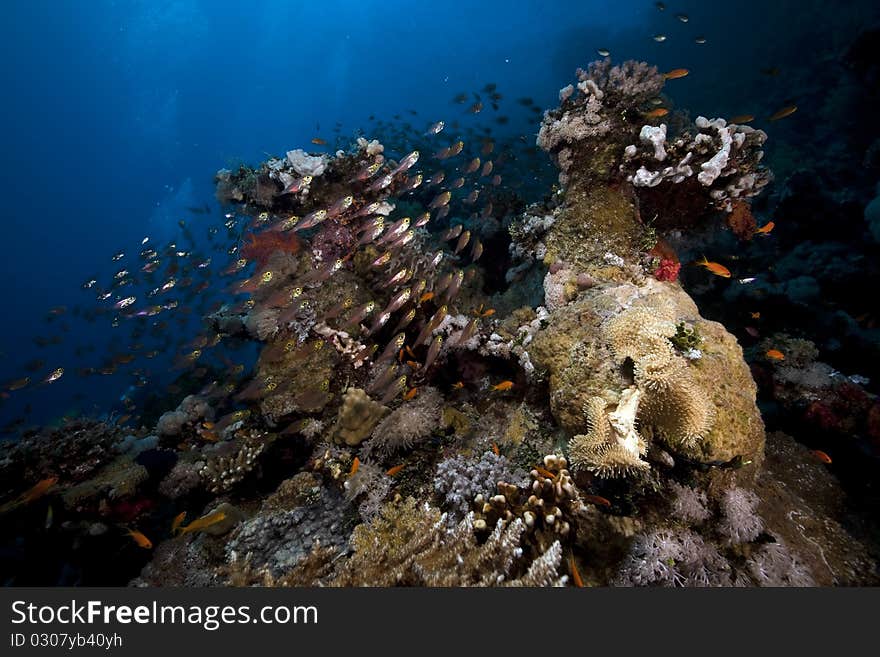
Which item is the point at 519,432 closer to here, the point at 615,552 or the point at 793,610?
the point at 615,552

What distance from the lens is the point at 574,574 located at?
3.28 meters

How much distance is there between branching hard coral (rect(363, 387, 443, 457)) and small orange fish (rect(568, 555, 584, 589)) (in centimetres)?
269

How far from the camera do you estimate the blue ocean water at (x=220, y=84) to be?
3803cm

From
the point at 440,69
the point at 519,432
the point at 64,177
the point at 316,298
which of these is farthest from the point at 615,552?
the point at 440,69

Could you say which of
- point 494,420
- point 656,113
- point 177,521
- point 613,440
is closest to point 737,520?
point 613,440

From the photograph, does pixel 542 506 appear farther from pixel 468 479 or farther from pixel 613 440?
pixel 468 479

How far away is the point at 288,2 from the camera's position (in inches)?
3733

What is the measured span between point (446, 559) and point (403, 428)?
7.93 ft

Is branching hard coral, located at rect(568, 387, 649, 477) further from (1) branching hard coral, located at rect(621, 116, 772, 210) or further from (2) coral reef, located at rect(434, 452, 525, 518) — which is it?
(1) branching hard coral, located at rect(621, 116, 772, 210)

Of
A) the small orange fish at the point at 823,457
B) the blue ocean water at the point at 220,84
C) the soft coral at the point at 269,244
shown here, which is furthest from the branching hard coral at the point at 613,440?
the blue ocean water at the point at 220,84

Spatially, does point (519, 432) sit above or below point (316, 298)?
below

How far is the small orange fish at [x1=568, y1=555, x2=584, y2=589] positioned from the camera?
3217 millimetres

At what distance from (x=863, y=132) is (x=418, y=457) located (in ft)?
91.2

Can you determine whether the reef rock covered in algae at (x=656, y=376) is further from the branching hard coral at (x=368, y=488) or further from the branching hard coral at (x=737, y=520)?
the branching hard coral at (x=368, y=488)
